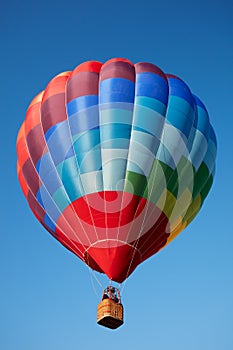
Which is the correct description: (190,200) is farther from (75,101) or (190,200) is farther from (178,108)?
(75,101)

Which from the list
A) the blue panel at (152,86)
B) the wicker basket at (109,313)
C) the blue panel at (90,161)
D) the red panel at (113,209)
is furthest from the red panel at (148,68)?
the wicker basket at (109,313)

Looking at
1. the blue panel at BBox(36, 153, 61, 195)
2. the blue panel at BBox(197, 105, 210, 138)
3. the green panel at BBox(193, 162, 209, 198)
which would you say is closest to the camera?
the blue panel at BBox(36, 153, 61, 195)

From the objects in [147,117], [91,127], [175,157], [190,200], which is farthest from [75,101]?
[190,200]

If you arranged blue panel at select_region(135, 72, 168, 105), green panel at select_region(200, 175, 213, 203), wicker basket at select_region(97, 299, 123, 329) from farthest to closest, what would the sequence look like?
green panel at select_region(200, 175, 213, 203) → blue panel at select_region(135, 72, 168, 105) → wicker basket at select_region(97, 299, 123, 329)

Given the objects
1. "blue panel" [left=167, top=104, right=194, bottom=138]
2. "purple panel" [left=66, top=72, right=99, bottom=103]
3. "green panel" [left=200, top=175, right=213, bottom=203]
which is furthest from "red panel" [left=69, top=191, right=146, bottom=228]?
"purple panel" [left=66, top=72, right=99, bottom=103]

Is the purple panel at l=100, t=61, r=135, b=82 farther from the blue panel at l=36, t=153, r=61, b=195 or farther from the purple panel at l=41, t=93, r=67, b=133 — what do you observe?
the blue panel at l=36, t=153, r=61, b=195

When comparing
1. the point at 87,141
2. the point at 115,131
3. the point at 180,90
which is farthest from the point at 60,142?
the point at 180,90

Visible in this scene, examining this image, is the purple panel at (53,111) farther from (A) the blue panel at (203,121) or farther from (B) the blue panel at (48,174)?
(A) the blue panel at (203,121)
